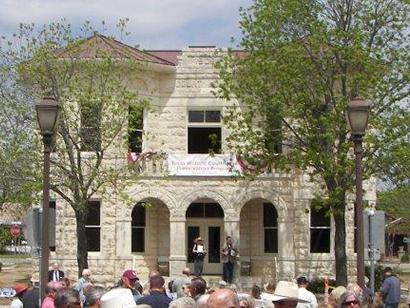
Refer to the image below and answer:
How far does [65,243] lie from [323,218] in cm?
988

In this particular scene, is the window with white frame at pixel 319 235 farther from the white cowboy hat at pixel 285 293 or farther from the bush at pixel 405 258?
the bush at pixel 405 258

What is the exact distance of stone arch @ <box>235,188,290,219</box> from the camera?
122 feet

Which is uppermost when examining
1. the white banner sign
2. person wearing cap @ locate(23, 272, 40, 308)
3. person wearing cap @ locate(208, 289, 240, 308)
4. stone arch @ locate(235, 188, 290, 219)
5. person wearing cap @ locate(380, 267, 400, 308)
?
the white banner sign

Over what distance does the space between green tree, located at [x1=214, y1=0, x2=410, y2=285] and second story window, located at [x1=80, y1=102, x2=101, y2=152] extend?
4447 mm

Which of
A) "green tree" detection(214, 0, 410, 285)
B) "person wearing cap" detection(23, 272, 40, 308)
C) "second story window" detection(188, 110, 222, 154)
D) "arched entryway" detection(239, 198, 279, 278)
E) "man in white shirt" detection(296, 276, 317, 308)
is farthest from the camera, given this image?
"second story window" detection(188, 110, 222, 154)

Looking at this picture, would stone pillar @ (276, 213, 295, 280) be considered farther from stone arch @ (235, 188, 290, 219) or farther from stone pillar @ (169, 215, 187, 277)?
stone pillar @ (169, 215, 187, 277)

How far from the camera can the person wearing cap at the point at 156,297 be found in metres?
12.0

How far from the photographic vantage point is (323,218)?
1478 inches

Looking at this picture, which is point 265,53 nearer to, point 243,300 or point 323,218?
point 323,218

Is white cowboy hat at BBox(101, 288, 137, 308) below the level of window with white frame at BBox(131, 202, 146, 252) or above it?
below

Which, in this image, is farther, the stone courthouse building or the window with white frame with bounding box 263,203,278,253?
the window with white frame with bounding box 263,203,278,253

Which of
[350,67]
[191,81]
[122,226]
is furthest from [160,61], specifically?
[350,67]

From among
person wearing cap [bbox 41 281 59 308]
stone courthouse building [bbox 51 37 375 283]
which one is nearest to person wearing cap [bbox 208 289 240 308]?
person wearing cap [bbox 41 281 59 308]

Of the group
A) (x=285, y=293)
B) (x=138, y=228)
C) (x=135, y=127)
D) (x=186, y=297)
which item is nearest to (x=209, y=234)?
(x=138, y=228)
